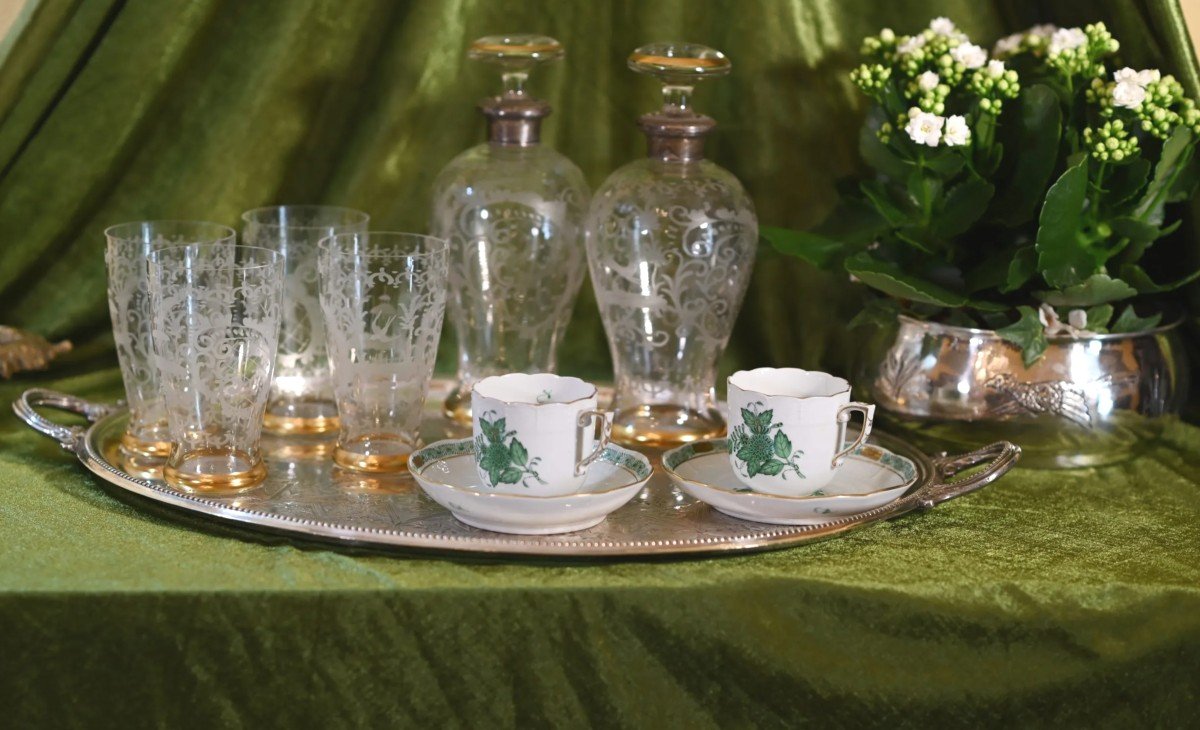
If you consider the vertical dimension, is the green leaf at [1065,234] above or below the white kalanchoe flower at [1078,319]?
above

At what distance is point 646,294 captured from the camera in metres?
1.11

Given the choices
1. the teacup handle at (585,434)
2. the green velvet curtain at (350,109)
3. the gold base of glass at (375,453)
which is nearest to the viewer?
the teacup handle at (585,434)

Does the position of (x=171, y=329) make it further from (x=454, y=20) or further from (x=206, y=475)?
(x=454, y=20)

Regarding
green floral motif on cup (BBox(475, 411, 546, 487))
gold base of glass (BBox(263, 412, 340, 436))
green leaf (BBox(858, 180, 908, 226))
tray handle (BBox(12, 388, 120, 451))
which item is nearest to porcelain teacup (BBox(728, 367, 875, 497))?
green floral motif on cup (BBox(475, 411, 546, 487))

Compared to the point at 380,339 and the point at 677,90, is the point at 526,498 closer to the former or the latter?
the point at 380,339

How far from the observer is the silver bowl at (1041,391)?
1.10 m

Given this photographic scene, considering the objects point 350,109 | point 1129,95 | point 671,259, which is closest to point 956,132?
point 1129,95

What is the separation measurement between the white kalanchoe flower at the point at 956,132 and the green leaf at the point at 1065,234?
77 millimetres

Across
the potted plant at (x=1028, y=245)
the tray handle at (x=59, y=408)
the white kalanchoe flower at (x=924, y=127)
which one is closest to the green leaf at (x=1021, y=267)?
the potted plant at (x=1028, y=245)

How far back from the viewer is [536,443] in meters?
0.91

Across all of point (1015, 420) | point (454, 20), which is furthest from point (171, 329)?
point (1015, 420)

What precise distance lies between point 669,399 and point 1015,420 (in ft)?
0.85

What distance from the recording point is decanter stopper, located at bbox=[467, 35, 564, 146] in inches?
44.7

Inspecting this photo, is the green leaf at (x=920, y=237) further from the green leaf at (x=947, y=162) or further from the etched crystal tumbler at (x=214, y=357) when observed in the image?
the etched crystal tumbler at (x=214, y=357)
